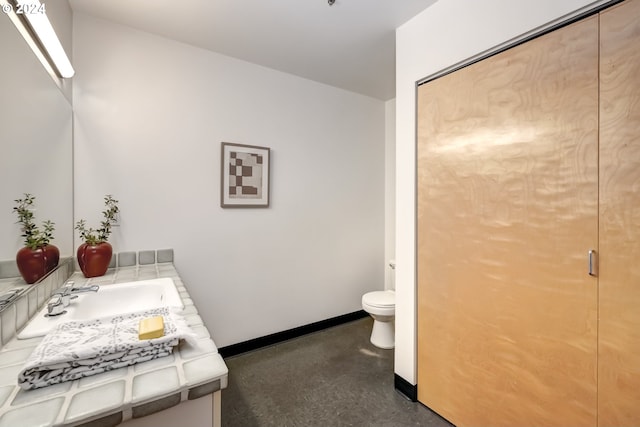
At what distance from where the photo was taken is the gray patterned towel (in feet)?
2.31

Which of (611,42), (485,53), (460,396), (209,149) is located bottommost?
(460,396)

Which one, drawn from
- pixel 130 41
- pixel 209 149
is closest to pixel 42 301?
pixel 209 149

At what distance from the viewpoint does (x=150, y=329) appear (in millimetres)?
851

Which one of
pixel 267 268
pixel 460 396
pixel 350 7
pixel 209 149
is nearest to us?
pixel 460 396

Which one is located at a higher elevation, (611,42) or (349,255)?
(611,42)

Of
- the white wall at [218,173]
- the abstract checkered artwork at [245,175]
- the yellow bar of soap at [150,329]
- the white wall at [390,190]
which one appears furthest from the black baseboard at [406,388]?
the abstract checkered artwork at [245,175]

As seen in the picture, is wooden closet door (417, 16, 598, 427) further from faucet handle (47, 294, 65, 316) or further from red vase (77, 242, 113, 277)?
red vase (77, 242, 113, 277)

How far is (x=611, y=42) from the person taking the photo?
1.07m

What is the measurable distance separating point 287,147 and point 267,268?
3.75 feet

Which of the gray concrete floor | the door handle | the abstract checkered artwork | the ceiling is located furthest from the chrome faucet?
the door handle

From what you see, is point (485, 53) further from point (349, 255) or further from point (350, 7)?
point (349, 255)

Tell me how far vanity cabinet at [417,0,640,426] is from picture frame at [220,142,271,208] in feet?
4.43

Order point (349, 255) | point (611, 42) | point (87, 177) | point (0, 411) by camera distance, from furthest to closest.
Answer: point (349, 255), point (87, 177), point (611, 42), point (0, 411)

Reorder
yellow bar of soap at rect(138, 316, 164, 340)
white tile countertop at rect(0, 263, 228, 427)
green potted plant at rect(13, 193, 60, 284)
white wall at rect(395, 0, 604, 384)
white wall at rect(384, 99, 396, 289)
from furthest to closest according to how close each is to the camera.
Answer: white wall at rect(384, 99, 396, 289) < white wall at rect(395, 0, 604, 384) < green potted plant at rect(13, 193, 60, 284) < yellow bar of soap at rect(138, 316, 164, 340) < white tile countertop at rect(0, 263, 228, 427)
